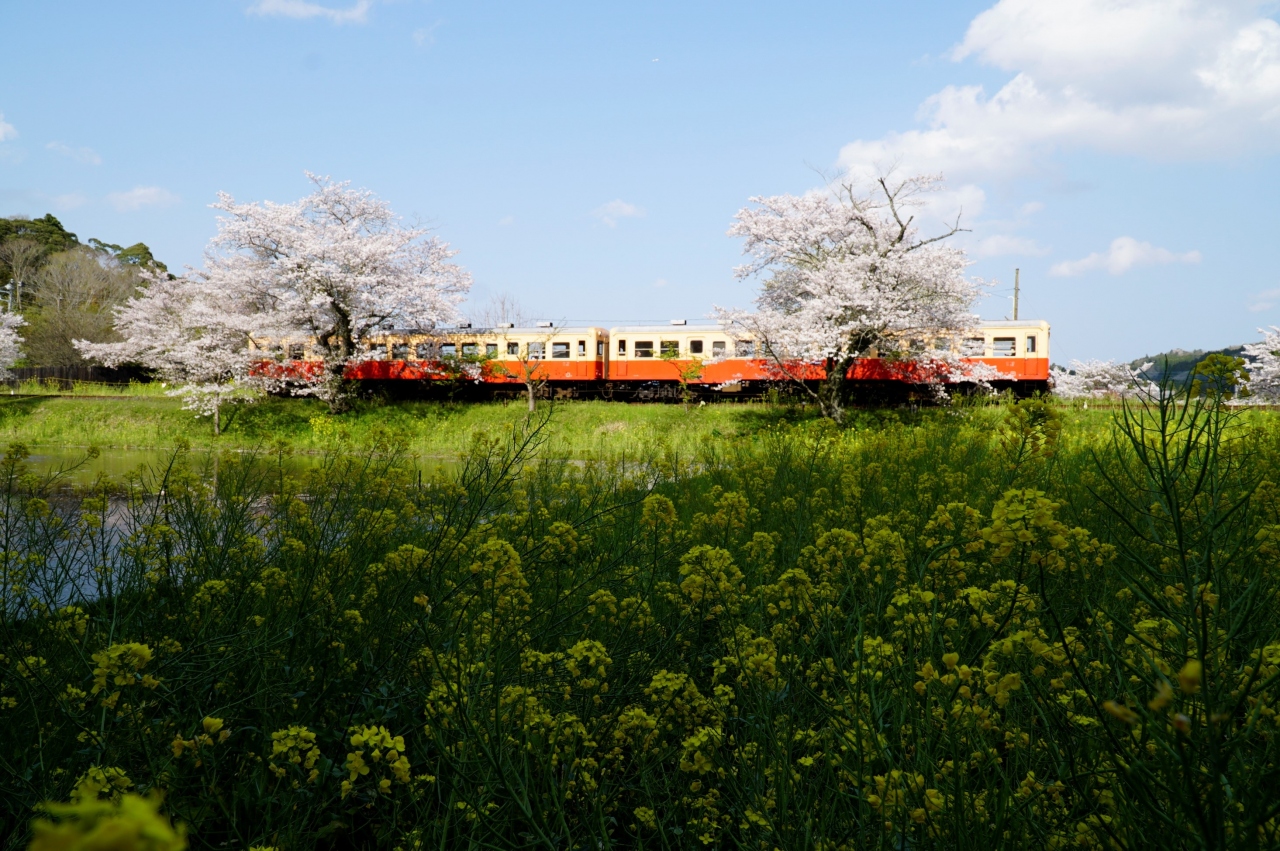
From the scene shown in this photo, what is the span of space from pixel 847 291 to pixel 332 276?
1128 cm

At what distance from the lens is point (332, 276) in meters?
19.1

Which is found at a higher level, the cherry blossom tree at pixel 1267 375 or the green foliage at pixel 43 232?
the green foliage at pixel 43 232

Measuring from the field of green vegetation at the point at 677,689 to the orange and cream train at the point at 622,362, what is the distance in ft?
53.7

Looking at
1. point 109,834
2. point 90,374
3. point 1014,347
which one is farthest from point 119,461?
Result: point 90,374

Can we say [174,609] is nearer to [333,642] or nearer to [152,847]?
[333,642]

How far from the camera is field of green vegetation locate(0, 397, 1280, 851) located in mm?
1440

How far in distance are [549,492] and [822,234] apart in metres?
14.4

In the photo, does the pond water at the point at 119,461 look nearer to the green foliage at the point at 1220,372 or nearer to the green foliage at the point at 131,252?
the green foliage at the point at 1220,372

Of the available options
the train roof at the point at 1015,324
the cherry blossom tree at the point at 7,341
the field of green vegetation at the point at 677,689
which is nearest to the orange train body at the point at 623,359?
the train roof at the point at 1015,324

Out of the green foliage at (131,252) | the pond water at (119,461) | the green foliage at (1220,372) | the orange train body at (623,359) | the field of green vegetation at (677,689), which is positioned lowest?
the pond water at (119,461)

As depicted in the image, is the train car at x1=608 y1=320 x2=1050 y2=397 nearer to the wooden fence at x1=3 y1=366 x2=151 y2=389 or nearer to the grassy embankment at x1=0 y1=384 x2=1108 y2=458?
the grassy embankment at x1=0 y1=384 x2=1108 y2=458

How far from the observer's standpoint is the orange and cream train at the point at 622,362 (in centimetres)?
2006

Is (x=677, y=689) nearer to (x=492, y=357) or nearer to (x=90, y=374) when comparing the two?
(x=492, y=357)

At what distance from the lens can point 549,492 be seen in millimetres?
5301
